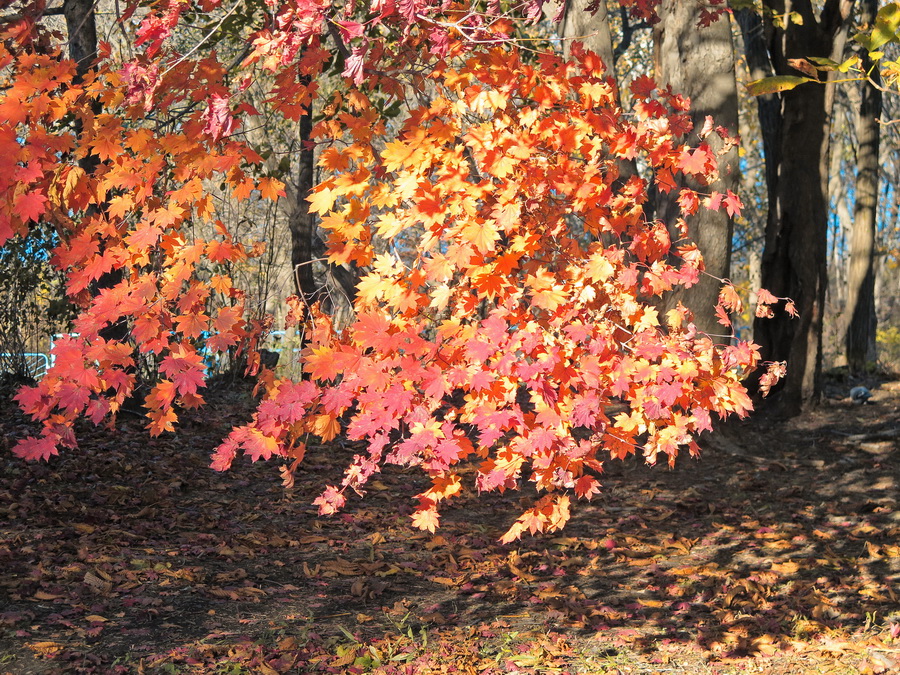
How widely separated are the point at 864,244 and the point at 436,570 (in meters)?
8.16

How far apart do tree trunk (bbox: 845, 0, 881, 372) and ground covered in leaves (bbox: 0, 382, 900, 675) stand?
3.17 m

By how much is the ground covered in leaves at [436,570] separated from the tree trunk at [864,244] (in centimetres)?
317

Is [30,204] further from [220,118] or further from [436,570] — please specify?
[436,570]

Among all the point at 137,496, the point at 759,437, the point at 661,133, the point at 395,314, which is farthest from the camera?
the point at 759,437

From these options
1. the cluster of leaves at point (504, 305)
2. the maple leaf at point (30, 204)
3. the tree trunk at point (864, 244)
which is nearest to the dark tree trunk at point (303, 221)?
the cluster of leaves at point (504, 305)

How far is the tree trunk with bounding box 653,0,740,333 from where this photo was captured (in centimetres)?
734

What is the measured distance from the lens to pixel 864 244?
439 inches

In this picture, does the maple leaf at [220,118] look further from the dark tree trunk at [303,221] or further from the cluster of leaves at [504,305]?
the dark tree trunk at [303,221]

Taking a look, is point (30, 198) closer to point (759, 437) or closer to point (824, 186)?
point (759, 437)

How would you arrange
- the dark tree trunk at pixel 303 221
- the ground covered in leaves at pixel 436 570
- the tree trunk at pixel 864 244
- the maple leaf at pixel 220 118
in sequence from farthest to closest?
the tree trunk at pixel 864 244
the dark tree trunk at pixel 303 221
the ground covered in leaves at pixel 436 570
the maple leaf at pixel 220 118

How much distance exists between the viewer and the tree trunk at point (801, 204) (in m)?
8.67

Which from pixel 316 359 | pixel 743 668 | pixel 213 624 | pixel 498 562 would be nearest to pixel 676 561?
pixel 498 562

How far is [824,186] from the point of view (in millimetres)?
9000

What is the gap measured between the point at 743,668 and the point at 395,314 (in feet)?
7.23
